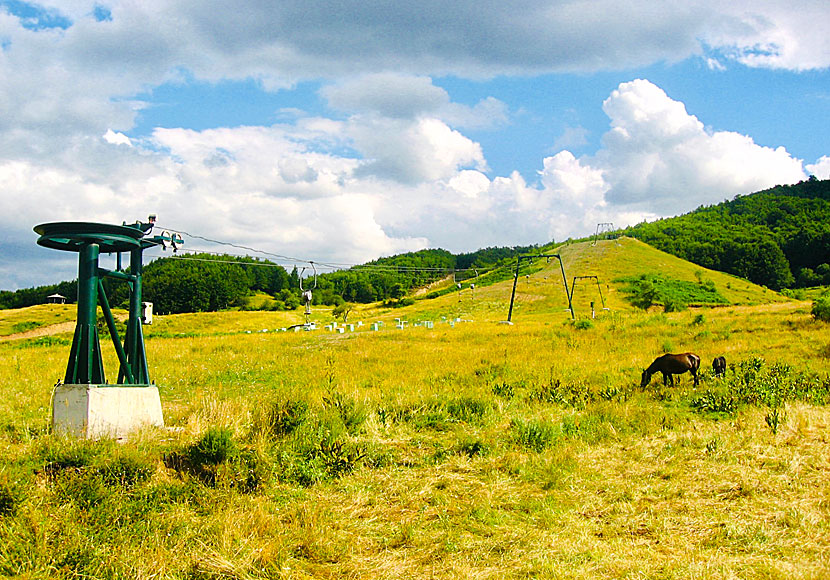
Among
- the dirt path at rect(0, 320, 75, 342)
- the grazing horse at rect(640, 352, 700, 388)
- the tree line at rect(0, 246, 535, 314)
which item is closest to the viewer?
the grazing horse at rect(640, 352, 700, 388)

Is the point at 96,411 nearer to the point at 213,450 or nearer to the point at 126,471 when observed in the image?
the point at 126,471

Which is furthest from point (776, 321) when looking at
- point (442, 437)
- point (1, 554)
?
point (1, 554)

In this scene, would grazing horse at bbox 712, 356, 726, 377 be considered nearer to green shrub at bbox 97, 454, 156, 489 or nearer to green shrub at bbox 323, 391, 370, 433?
green shrub at bbox 323, 391, 370, 433

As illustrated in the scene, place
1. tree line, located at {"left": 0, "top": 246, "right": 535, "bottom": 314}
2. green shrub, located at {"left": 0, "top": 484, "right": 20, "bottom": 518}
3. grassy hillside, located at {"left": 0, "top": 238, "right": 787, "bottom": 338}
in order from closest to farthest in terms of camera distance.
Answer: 1. green shrub, located at {"left": 0, "top": 484, "right": 20, "bottom": 518}
2. grassy hillside, located at {"left": 0, "top": 238, "right": 787, "bottom": 338}
3. tree line, located at {"left": 0, "top": 246, "right": 535, "bottom": 314}

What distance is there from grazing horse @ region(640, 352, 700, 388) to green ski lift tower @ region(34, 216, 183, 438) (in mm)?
10805

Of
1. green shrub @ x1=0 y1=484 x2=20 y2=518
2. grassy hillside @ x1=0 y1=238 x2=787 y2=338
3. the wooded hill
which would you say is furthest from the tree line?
green shrub @ x1=0 y1=484 x2=20 y2=518

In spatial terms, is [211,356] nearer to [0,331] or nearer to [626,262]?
[0,331]

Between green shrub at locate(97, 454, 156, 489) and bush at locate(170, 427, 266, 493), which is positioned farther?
bush at locate(170, 427, 266, 493)

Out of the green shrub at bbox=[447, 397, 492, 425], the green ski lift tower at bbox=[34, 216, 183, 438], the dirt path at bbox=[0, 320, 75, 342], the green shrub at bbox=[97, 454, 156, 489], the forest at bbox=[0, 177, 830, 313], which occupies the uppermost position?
the forest at bbox=[0, 177, 830, 313]

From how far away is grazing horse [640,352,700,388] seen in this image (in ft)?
44.4

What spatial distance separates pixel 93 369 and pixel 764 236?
156 meters

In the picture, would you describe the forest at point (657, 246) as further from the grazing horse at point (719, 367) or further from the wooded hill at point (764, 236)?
the grazing horse at point (719, 367)


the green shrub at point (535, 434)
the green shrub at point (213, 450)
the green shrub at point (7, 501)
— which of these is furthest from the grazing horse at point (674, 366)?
the green shrub at point (7, 501)

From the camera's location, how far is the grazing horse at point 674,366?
13.5m
